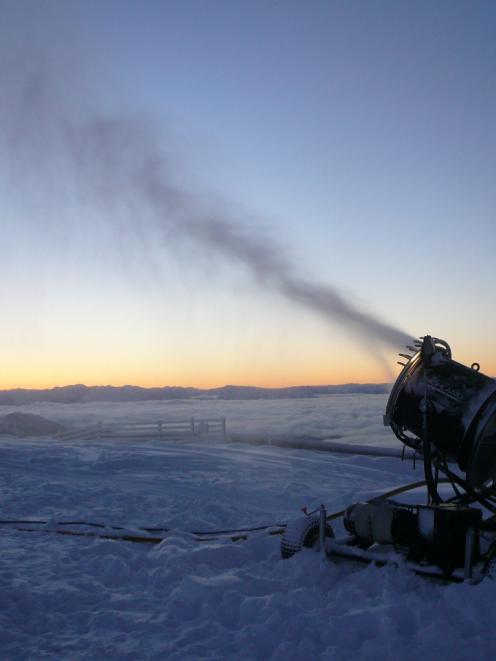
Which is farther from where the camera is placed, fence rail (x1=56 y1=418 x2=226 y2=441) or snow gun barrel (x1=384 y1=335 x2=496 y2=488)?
fence rail (x1=56 y1=418 x2=226 y2=441)

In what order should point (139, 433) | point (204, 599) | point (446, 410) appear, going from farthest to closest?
point (139, 433)
point (446, 410)
point (204, 599)

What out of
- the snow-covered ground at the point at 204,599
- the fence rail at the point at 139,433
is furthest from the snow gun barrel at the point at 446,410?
the fence rail at the point at 139,433

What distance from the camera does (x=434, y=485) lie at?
7.30 meters

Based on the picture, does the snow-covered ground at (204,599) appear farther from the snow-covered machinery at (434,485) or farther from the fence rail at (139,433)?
the fence rail at (139,433)

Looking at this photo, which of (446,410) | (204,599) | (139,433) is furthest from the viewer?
(139,433)

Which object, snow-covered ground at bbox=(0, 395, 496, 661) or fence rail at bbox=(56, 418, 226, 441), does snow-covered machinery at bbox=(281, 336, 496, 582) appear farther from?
fence rail at bbox=(56, 418, 226, 441)

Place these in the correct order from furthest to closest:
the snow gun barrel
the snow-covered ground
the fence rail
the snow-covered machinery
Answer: the fence rail, the snow gun barrel, the snow-covered machinery, the snow-covered ground

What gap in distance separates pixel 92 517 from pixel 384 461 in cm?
1419

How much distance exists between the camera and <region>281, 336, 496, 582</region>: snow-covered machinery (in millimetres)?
6277

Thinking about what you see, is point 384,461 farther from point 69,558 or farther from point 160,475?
point 69,558

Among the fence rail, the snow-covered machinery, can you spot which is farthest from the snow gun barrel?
the fence rail

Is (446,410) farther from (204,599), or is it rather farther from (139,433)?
(139,433)

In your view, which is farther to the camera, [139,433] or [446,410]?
[139,433]

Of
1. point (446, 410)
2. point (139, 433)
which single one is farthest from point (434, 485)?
point (139, 433)
